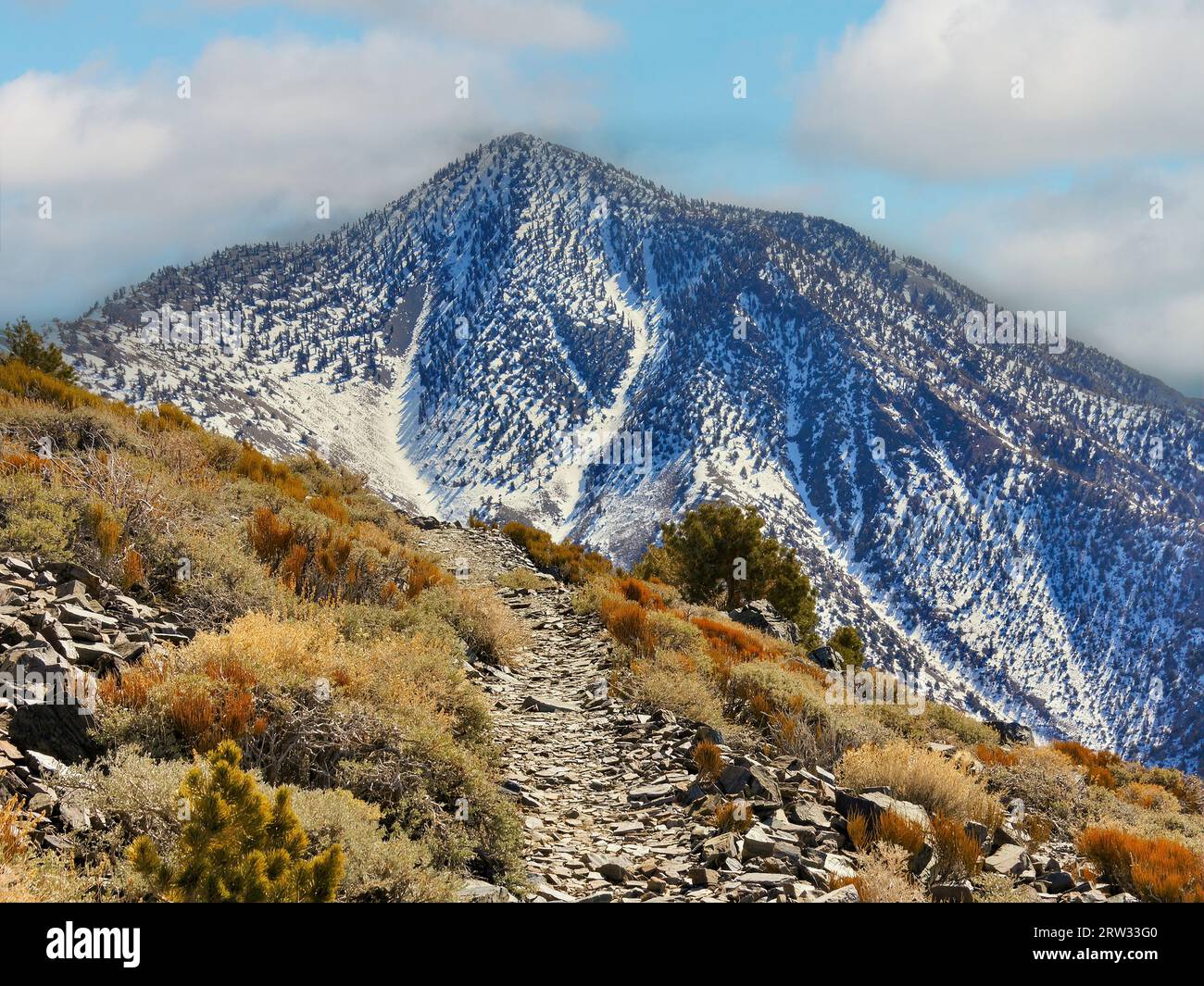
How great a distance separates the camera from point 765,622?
21.3 m

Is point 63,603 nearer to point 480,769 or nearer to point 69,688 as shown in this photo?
point 69,688

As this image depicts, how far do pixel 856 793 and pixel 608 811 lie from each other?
259cm

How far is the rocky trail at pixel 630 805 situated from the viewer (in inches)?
255

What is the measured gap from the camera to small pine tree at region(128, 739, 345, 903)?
13.3 ft

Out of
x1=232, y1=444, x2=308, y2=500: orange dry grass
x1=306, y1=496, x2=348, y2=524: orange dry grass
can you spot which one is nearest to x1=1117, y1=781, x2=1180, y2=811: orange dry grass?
x1=306, y1=496, x2=348, y2=524: orange dry grass

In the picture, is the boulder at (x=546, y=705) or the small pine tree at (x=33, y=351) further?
the small pine tree at (x=33, y=351)

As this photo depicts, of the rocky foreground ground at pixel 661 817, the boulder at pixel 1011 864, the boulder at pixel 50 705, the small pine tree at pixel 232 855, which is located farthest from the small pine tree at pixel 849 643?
the small pine tree at pixel 232 855

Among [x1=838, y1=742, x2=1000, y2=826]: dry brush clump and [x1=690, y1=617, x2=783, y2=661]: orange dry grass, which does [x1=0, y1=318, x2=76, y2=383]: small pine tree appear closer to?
[x1=690, y1=617, x2=783, y2=661]: orange dry grass

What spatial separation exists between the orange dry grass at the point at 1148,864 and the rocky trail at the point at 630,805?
2.92 meters

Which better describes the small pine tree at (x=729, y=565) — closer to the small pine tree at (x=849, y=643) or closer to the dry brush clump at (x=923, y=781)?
the small pine tree at (x=849, y=643)

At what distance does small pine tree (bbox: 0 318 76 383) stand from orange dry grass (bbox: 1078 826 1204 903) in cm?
2816
